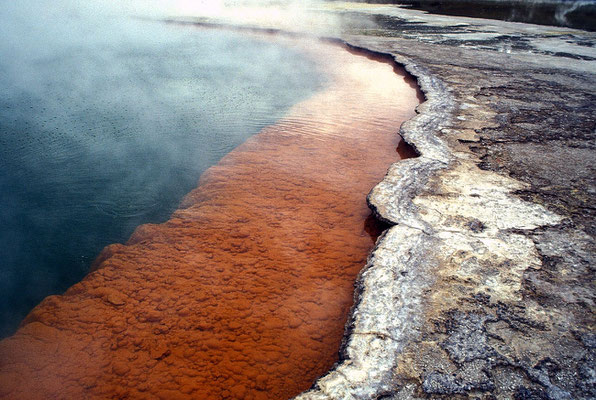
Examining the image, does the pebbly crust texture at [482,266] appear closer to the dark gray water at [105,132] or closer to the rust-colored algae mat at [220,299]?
the rust-colored algae mat at [220,299]

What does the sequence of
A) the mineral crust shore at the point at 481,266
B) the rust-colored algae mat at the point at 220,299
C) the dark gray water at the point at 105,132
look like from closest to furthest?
the mineral crust shore at the point at 481,266, the rust-colored algae mat at the point at 220,299, the dark gray water at the point at 105,132

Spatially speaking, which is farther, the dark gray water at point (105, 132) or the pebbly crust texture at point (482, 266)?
the dark gray water at point (105, 132)

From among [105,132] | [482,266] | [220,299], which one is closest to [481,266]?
[482,266]

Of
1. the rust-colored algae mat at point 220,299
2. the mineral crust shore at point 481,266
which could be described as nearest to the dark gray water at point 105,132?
the rust-colored algae mat at point 220,299

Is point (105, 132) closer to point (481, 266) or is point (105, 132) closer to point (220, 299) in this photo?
point (220, 299)

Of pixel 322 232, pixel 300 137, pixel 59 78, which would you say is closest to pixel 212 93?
pixel 300 137
